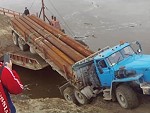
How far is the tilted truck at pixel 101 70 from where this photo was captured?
10.1m

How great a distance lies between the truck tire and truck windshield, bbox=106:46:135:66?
0.89 m

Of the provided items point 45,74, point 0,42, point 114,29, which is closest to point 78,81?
point 45,74

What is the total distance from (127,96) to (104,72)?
3.93 feet

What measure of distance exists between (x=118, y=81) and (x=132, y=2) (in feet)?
75.8

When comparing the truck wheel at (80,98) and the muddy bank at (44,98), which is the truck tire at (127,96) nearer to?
the muddy bank at (44,98)

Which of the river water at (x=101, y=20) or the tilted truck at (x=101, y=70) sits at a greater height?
the river water at (x=101, y=20)

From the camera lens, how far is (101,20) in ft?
89.7

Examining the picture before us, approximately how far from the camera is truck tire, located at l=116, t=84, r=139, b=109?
33.0 ft

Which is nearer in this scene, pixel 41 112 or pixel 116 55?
pixel 41 112

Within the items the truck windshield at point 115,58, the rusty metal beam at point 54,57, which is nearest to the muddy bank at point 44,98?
the rusty metal beam at point 54,57

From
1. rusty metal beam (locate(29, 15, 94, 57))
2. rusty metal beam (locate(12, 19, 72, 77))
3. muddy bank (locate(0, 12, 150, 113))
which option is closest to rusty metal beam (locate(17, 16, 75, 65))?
rusty metal beam (locate(12, 19, 72, 77))

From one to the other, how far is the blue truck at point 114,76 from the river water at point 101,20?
4606 mm

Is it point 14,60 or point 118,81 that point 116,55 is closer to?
point 118,81

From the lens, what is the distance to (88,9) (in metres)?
31.1
